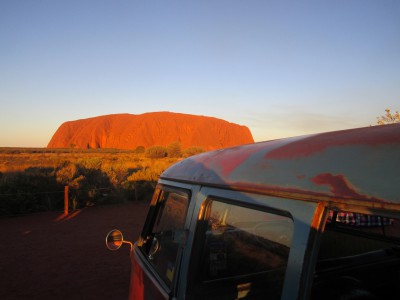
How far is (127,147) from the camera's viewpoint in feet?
331

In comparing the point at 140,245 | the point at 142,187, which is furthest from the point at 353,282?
the point at 142,187

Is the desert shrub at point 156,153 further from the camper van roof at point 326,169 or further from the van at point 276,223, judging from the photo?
the camper van roof at point 326,169

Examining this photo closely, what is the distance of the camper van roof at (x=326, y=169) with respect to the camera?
3.26 feet

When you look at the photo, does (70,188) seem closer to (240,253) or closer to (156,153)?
(240,253)

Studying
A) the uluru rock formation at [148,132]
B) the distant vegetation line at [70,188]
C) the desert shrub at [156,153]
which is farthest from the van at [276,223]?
the uluru rock formation at [148,132]

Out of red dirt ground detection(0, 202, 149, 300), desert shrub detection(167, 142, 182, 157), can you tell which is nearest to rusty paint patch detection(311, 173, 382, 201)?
red dirt ground detection(0, 202, 149, 300)

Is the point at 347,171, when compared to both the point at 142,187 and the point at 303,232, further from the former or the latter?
the point at 142,187

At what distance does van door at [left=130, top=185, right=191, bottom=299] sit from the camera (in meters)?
1.82

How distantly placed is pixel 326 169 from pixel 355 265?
3.87 ft

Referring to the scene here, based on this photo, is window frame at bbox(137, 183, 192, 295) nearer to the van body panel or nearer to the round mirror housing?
the van body panel

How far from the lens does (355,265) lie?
6.59 ft

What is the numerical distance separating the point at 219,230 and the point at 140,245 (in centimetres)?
105

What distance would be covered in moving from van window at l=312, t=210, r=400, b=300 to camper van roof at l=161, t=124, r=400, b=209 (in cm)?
34

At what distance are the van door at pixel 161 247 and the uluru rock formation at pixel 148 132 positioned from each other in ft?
307
